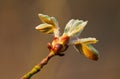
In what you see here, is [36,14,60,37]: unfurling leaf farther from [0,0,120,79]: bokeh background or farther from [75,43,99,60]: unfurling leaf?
[0,0,120,79]: bokeh background

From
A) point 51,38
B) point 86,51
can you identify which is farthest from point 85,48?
point 51,38

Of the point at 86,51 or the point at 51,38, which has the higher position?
the point at 86,51

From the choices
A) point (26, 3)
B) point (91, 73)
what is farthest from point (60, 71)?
point (26, 3)

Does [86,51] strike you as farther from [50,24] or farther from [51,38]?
[51,38]

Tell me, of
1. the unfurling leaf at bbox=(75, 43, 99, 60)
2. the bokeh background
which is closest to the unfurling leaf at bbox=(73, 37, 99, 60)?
the unfurling leaf at bbox=(75, 43, 99, 60)

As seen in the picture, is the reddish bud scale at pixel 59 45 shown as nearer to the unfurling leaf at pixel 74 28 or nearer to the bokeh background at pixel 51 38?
the unfurling leaf at pixel 74 28

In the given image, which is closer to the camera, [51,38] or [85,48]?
Result: [85,48]

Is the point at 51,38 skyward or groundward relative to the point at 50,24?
groundward

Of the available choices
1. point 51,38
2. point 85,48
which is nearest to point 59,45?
point 85,48

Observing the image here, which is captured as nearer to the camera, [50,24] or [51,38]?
[50,24]
